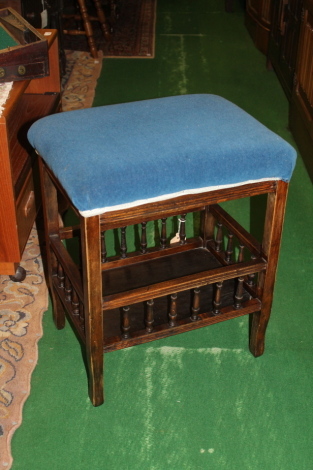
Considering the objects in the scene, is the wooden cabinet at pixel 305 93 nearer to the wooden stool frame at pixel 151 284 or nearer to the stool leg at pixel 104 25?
the wooden stool frame at pixel 151 284

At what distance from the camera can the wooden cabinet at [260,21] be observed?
4.42 metres

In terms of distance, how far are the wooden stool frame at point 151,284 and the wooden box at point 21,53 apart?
42 cm

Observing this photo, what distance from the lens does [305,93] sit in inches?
116

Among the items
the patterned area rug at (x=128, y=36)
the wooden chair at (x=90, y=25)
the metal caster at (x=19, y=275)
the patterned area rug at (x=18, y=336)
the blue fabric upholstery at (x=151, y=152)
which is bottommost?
the patterned area rug at (x=128, y=36)

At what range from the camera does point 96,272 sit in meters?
1.33

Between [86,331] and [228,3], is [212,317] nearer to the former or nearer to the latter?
[86,331]

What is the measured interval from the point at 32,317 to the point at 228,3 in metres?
4.91

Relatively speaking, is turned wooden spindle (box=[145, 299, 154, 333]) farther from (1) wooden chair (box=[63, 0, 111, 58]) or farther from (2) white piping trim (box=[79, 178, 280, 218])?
(1) wooden chair (box=[63, 0, 111, 58])

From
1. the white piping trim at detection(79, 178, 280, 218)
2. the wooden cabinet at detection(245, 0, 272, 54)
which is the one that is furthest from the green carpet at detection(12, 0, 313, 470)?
the wooden cabinet at detection(245, 0, 272, 54)

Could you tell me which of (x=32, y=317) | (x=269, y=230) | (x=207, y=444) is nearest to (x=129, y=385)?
(x=207, y=444)

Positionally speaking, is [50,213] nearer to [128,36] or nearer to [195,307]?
[195,307]

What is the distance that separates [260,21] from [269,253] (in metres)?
3.55

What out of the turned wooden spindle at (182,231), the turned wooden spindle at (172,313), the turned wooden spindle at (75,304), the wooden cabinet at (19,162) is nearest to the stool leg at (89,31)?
the wooden cabinet at (19,162)

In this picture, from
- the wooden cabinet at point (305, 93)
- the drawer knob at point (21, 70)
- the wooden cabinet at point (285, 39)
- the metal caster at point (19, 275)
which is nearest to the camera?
the drawer knob at point (21, 70)
